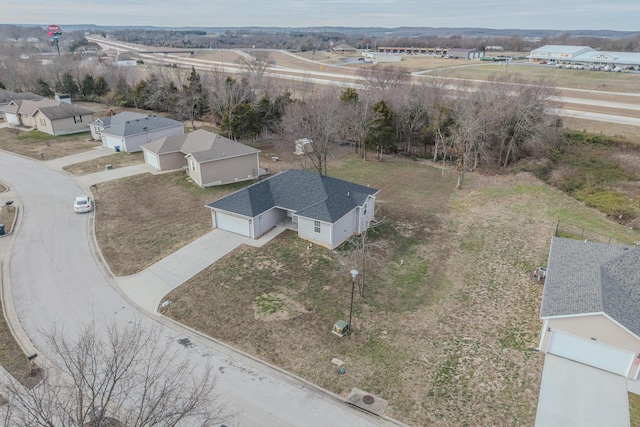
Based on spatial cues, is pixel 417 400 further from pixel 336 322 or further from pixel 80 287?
pixel 80 287

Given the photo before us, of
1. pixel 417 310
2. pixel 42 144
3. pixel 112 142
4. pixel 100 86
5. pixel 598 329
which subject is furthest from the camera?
pixel 100 86

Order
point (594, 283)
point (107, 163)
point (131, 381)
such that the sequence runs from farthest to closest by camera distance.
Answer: point (107, 163) < point (594, 283) < point (131, 381)

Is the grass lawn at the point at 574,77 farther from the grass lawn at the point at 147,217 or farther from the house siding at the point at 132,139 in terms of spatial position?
the grass lawn at the point at 147,217

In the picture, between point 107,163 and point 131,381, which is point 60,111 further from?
point 131,381

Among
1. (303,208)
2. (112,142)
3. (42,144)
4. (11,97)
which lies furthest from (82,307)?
(11,97)

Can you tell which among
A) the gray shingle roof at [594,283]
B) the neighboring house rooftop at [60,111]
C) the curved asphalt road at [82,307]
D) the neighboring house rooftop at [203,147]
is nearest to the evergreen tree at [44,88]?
the neighboring house rooftop at [60,111]

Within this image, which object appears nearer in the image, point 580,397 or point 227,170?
point 580,397

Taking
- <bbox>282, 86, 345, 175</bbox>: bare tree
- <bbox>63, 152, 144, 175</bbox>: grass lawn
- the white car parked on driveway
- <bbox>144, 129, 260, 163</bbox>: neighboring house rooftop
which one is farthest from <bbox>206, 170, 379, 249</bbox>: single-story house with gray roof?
<bbox>63, 152, 144, 175</bbox>: grass lawn

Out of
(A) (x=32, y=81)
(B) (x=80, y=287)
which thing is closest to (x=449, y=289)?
(B) (x=80, y=287)
